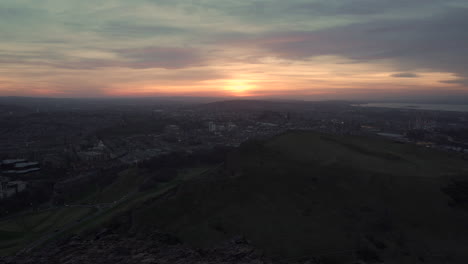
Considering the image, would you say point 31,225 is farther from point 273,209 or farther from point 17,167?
point 17,167

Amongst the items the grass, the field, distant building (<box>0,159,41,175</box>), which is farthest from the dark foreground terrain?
distant building (<box>0,159,41,175</box>)

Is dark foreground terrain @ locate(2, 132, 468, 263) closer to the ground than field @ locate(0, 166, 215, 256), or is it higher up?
higher up

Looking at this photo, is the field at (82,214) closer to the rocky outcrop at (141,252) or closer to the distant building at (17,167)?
the rocky outcrop at (141,252)

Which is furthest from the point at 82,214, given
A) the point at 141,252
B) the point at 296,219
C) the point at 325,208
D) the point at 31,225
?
the point at 325,208

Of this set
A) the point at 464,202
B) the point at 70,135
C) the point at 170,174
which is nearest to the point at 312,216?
the point at 464,202

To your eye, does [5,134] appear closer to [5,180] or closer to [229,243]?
[5,180]

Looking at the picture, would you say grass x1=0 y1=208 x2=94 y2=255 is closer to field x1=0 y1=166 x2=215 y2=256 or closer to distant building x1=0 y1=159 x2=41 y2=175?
field x1=0 y1=166 x2=215 y2=256
